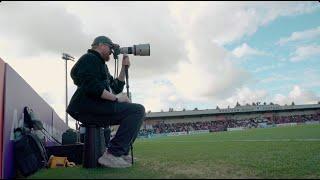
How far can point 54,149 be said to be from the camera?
637cm

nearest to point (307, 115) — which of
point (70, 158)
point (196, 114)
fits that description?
point (196, 114)

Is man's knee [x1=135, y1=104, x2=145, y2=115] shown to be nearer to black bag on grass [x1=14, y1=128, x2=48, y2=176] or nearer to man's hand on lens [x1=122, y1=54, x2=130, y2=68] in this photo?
man's hand on lens [x1=122, y1=54, x2=130, y2=68]

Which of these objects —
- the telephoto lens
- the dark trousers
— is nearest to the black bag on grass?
the dark trousers

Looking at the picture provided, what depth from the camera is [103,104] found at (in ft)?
15.6

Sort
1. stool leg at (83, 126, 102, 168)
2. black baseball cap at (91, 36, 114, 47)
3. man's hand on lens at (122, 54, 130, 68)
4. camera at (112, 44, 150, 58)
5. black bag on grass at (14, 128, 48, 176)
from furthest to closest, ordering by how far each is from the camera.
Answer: man's hand on lens at (122, 54, 130, 68)
camera at (112, 44, 150, 58)
black baseball cap at (91, 36, 114, 47)
stool leg at (83, 126, 102, 168)
black bag on grass at (14, 128, 48, 176)

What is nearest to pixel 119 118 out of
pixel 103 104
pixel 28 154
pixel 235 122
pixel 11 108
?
pixel 103 104

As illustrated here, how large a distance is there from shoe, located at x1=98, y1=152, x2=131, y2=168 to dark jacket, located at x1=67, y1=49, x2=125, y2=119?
0.53 meters

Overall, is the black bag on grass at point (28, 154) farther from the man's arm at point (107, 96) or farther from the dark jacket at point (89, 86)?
the man's arm at point (107, 96)

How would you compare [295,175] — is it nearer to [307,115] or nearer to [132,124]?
[132,124]

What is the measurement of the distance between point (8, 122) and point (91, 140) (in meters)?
1.02

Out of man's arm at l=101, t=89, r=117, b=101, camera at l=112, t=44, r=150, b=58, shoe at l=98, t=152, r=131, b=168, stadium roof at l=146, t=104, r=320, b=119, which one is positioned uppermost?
stadium roof at l=146, t=104, r=320, b=119

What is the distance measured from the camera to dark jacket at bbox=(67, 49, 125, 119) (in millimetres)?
4551

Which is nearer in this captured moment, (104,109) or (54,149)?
(104,109)

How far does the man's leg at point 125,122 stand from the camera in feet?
15.4
